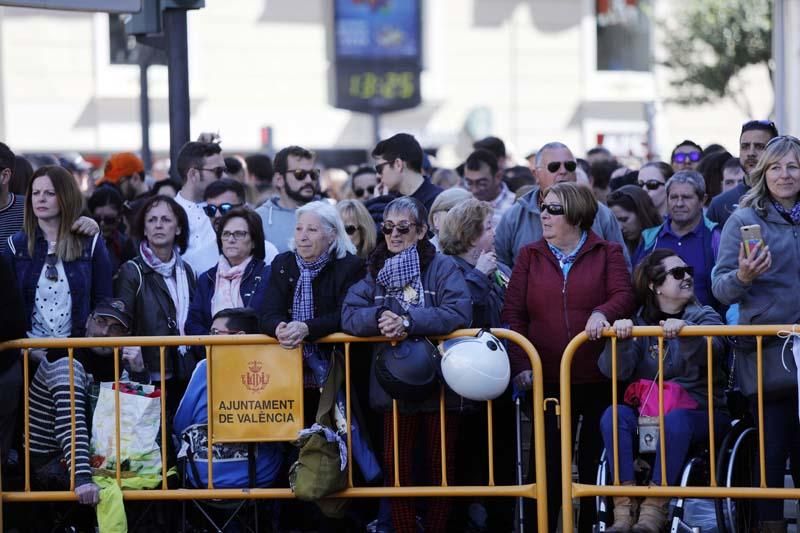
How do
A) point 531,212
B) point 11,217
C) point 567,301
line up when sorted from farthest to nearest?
point 531,212 < point 11,217 < point 567,301

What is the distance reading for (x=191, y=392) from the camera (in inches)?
304

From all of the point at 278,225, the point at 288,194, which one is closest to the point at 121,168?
the point at 288,194

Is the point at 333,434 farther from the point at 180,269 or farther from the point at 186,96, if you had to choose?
the point at 186,96

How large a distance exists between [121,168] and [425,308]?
5.71m

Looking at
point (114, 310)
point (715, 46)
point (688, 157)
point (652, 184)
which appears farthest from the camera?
point (715, 46)

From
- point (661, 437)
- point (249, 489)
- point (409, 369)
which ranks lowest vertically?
point (249, 489)

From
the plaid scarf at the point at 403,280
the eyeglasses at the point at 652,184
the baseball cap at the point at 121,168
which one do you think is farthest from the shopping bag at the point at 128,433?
the baseball cap at the point at 121,168

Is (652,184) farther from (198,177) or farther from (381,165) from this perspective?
(198,177)

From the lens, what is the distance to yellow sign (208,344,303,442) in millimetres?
7543

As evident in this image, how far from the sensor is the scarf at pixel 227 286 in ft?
27.5

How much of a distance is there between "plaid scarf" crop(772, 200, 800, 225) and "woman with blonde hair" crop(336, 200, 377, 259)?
255 centimetres

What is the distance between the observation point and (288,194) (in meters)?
10.1

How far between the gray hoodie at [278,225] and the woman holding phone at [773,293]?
348 cm


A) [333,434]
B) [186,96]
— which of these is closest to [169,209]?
[186,96]
